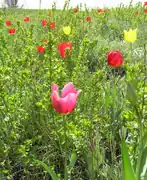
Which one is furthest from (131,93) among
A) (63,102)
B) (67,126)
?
(67,126)

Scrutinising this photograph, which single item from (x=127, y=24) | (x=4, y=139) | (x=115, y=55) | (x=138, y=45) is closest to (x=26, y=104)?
(x=4, y=139)

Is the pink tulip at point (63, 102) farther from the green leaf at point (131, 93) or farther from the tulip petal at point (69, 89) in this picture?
the green leaf at point (131, 93)

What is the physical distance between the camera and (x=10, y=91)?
7.45 feet

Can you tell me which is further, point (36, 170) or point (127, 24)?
point (127, 24)

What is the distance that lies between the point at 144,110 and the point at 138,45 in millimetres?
3486

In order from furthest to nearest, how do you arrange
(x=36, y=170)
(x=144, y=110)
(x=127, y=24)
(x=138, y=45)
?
(x=127, y=24) < (x=138, y=45) < (x=36, y=170) < (x=144, y=110)

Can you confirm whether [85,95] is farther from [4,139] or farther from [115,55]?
[4,139]

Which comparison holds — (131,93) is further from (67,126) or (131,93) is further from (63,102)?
(67,126)

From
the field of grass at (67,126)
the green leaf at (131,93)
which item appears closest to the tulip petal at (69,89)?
the field of grass at (67,126)

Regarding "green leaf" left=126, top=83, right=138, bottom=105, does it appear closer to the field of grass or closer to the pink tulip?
the field of grass

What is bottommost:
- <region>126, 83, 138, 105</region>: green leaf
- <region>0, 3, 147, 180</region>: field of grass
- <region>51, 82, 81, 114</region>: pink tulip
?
<region>0, 3, 147, 180</region>: field of grass

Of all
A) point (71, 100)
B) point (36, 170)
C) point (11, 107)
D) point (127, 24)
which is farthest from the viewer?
point (127, 24)

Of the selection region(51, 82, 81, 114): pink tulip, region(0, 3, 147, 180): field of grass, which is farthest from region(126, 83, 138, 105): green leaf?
region(51, 82, 81, 114): pink tulip

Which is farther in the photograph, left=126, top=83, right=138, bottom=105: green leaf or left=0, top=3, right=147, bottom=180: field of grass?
left=0, top=3, right=147, bottom=180: field of grass
